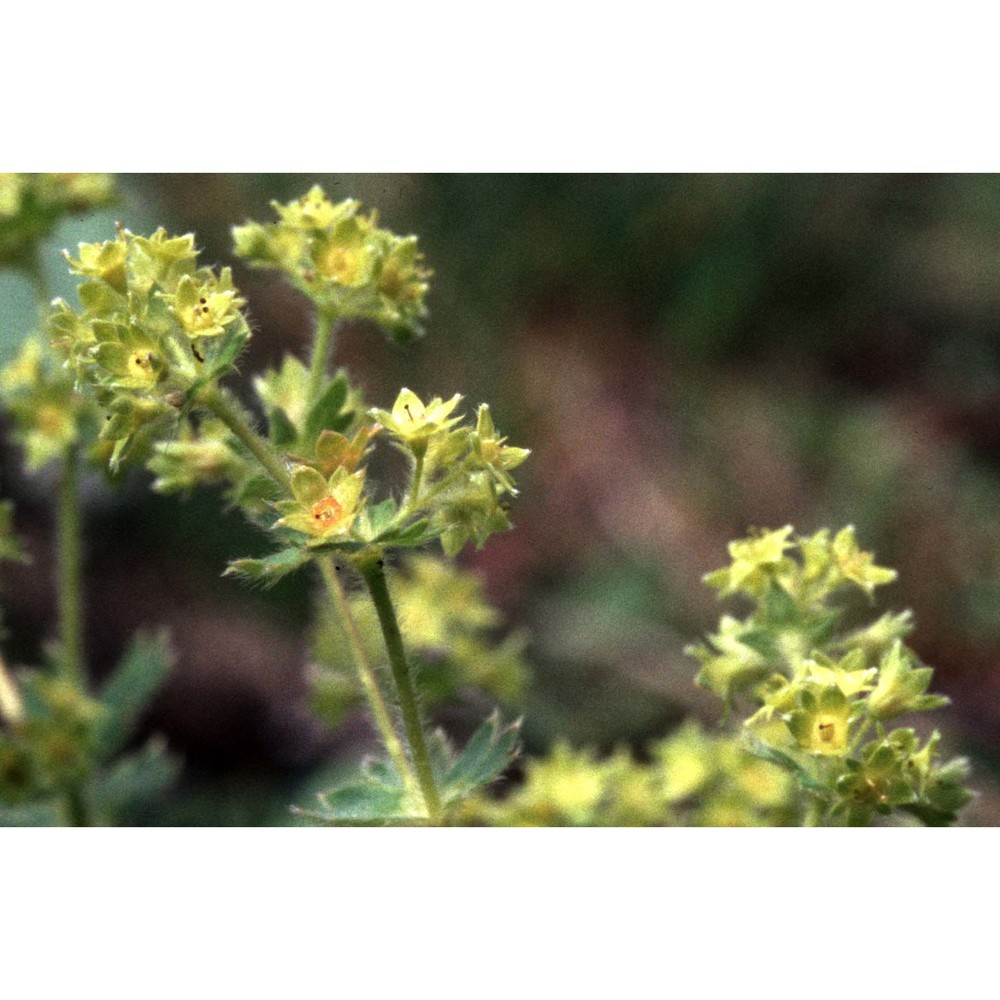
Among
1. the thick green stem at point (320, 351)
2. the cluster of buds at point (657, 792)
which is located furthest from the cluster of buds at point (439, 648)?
the thick green stem at point (320, 351)

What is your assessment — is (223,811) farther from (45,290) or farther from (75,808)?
(45,290)

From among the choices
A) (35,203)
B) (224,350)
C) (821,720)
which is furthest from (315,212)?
(821,720)

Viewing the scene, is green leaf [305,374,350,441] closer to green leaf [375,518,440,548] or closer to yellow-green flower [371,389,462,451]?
yellow-green flower [371,389,462,451]

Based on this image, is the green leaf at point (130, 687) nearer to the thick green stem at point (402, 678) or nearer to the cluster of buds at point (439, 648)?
the cluster of buds at point (439, 648)

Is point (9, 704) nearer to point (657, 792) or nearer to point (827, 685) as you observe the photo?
point (657, 792)

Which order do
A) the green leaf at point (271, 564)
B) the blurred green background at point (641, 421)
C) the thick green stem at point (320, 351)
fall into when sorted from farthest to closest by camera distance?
the blurred green background at point (641, 421) → the thick green stem at point (320, 351) → the green leaf at point (271, 564)

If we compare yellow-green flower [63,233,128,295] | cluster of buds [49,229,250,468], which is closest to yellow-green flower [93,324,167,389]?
cluster of buds [49,229,250,468]
